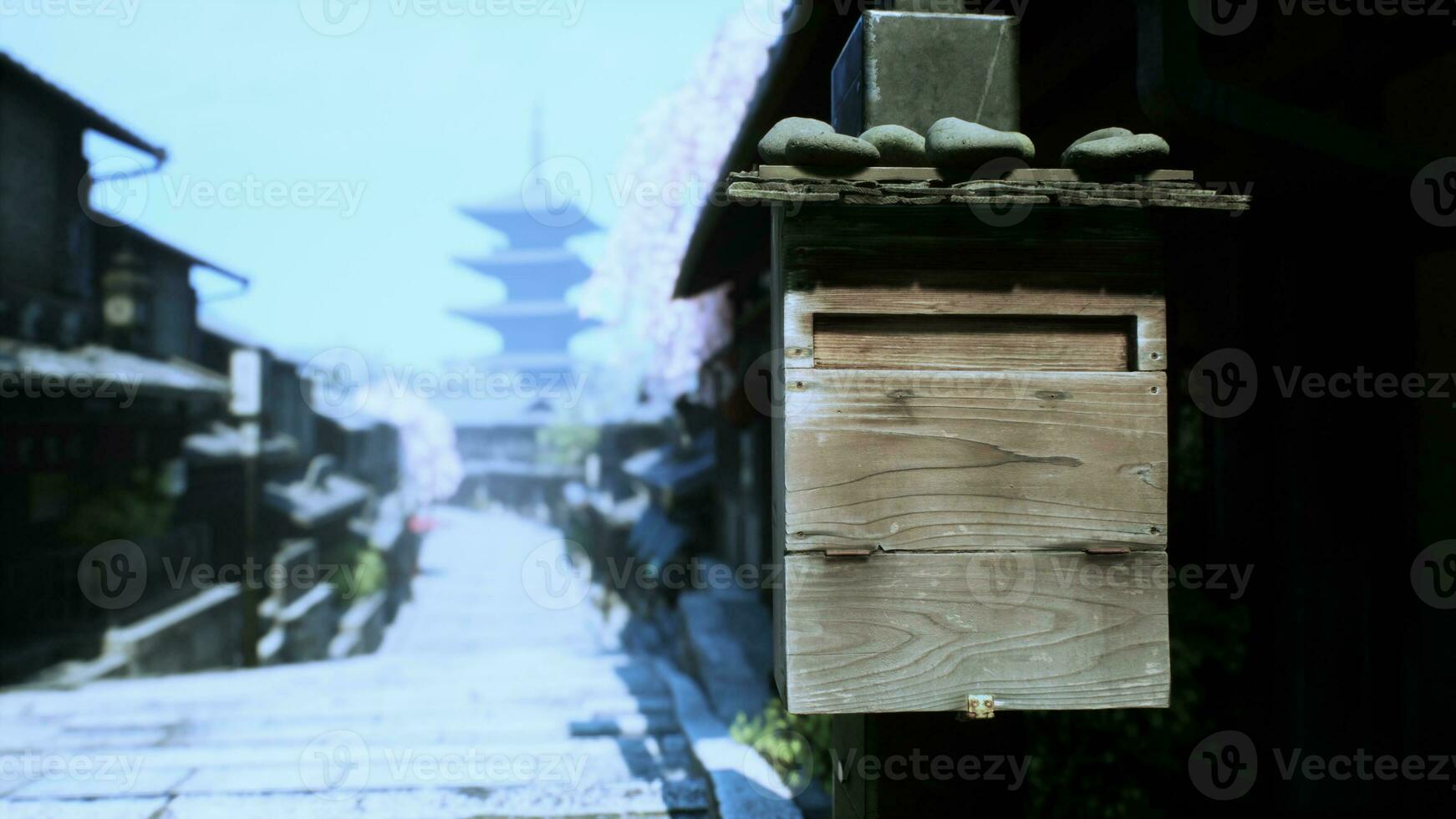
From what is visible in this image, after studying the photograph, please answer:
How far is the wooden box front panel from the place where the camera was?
6.54 ft

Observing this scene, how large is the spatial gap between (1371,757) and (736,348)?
6558mm

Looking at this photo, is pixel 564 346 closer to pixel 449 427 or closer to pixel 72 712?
pixel 449 427

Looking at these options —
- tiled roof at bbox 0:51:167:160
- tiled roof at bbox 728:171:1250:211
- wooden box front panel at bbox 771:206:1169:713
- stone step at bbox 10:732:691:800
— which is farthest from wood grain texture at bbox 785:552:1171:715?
tiled roof at bbox 0:51:167:160

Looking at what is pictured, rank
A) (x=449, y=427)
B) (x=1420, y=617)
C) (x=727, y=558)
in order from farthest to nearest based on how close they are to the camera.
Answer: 1. (x=449, y=427)
2. (x=727, y=558)
3. (x=1420, y=617)

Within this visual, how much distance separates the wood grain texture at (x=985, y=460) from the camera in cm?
199

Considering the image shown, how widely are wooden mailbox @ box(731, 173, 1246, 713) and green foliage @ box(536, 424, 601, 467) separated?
42.7 meters

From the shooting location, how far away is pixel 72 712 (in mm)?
6684

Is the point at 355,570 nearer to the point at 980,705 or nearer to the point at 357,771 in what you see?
the point at 357,771

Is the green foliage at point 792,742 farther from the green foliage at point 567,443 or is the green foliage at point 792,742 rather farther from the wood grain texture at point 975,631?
the green foliage at point 567,443

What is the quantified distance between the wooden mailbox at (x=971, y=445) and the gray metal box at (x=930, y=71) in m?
0.51

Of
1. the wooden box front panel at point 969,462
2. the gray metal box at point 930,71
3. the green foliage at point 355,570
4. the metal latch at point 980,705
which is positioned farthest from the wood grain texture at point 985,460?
the green foliage at point 355,570

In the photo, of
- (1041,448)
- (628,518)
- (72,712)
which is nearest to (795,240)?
(1041,448)

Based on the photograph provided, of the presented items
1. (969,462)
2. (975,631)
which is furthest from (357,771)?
(969,462)

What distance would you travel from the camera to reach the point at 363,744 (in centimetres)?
547
